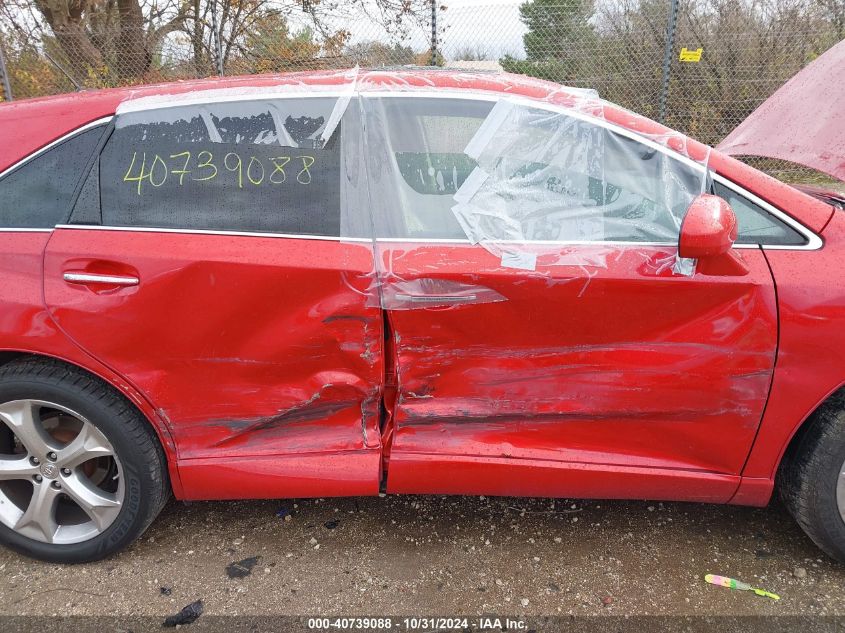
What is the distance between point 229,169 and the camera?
6.47ft

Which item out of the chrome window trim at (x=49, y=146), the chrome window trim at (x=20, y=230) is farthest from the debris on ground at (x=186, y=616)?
the chrome window trim at (x=49, y=146)

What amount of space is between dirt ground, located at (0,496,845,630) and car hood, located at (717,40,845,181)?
5.28ft

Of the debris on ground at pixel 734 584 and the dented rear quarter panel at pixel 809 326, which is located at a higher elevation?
the dented rear quarter panel at pixel 809 326

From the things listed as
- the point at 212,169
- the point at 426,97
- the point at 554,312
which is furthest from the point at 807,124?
the point at 212,169

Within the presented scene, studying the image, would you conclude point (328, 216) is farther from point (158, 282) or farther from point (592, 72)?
point (592, 72)

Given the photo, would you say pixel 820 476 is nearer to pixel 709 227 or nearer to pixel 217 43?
pixel 709 227

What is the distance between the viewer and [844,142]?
2666mm

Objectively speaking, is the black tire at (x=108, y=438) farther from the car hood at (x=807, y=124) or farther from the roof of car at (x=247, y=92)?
the car hood at (x=807, y=124)

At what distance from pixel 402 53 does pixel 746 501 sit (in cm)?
641

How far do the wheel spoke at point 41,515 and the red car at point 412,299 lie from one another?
8cm

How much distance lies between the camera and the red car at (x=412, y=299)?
6.31ft

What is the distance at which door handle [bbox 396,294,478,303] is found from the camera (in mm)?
1933

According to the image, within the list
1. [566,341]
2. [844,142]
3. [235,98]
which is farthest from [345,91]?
[844,142]

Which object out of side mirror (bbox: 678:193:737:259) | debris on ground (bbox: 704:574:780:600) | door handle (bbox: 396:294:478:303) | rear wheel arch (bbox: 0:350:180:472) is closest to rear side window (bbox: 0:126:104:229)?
rear wheel arch (bbox: 0:350:180:472)
